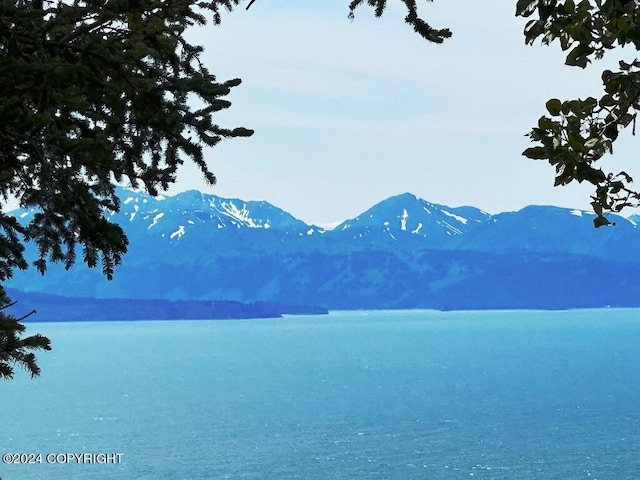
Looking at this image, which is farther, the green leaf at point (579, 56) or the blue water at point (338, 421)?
the blue water at point (338, 421)

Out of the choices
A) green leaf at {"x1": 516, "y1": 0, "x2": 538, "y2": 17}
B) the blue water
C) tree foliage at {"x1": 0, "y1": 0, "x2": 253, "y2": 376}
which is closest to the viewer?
→ green leaf at {"x1": 516, "y1": 0, "x2": 538, "y2": 17}

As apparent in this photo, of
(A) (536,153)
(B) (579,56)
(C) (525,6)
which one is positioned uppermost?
(C) (525,6)

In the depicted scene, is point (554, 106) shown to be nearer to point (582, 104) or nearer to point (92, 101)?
point (582, 104)

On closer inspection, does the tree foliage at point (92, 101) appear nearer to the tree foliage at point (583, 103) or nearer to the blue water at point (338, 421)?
the tree foliage at point (583, 103)

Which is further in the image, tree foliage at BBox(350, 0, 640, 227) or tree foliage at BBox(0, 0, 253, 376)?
tree foliage at BBox(0, 0, 253, 376)

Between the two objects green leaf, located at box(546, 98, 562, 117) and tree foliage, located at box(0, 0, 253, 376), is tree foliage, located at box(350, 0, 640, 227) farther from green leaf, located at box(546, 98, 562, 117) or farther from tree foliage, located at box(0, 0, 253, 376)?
tree foliage, located at box(0, 0, 253, 376)

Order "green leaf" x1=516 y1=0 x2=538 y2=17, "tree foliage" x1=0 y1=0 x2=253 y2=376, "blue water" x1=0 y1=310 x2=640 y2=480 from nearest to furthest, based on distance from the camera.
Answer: "green leaf" x1=516 y1=0 x2=538 y2=17 → "tree foliage" x1=0 y1=0 x2=253 y2=376 → "blue water" x1=0 y1=310 x2=640 y2=480

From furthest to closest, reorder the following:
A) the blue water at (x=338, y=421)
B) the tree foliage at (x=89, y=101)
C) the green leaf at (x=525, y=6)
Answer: the blue water at (x=338, y=421) < the tree foliage at (x=89, y=101) < the green leaf at (x=525, y=6)

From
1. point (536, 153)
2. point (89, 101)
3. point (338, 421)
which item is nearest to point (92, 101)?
point (89, 101)

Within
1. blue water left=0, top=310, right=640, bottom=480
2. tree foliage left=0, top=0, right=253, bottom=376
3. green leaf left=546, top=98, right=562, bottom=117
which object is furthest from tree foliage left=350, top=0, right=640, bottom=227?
blue water left=0, top=310, right=640, bottom=480

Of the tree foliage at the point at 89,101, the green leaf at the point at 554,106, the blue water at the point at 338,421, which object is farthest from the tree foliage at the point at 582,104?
the blue water at the point at 338,421

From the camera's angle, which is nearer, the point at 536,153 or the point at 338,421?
the point at 536,153

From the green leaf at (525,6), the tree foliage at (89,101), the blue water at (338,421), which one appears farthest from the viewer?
the blue water at (338,421)

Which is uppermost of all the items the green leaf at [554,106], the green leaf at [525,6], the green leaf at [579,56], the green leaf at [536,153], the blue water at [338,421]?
the green leaf at [525,6]
